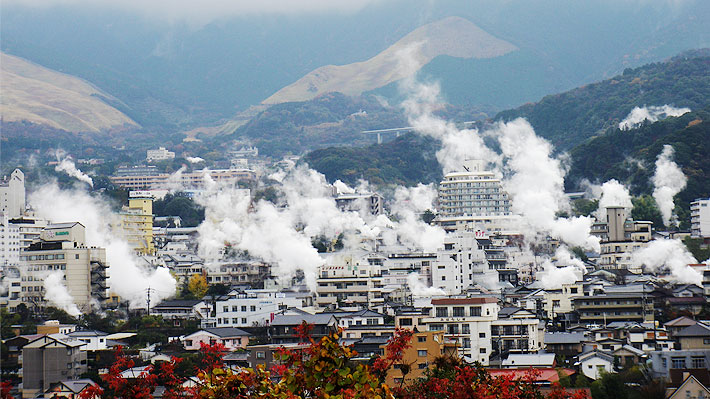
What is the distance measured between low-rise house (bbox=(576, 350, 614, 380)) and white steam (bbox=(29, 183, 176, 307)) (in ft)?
78.4

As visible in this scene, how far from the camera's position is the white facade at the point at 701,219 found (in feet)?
209

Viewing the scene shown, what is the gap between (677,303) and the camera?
45625 mm

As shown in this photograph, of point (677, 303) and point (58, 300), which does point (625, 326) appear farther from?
point (58, 300)

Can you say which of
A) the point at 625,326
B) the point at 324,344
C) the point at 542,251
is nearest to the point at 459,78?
the point at 542,251

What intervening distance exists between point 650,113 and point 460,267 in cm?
4768

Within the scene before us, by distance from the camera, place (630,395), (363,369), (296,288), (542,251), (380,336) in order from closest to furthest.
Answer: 1. (363,369)
2. (630,395)
3. (380,336)
4. (296,288)
5. (542,251)

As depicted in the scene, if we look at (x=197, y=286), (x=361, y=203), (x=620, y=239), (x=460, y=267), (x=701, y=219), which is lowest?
(x=197, y=286)

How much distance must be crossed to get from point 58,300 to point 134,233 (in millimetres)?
20931

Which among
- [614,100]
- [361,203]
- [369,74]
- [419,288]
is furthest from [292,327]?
[369,74]

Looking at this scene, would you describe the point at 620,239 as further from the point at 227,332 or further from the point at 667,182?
the point at 227,332

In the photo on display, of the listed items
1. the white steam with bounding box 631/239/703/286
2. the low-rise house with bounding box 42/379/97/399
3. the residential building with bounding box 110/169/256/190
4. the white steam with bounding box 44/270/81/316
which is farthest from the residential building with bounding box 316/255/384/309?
the residential building with bounding box 110/169/256/190

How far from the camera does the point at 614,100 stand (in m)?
109

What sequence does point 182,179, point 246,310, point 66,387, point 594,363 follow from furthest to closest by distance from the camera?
1. point 182,179
2. point 246,310
3. point 594,363
4. point 66,387

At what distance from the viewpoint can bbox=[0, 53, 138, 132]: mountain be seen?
159 metres
